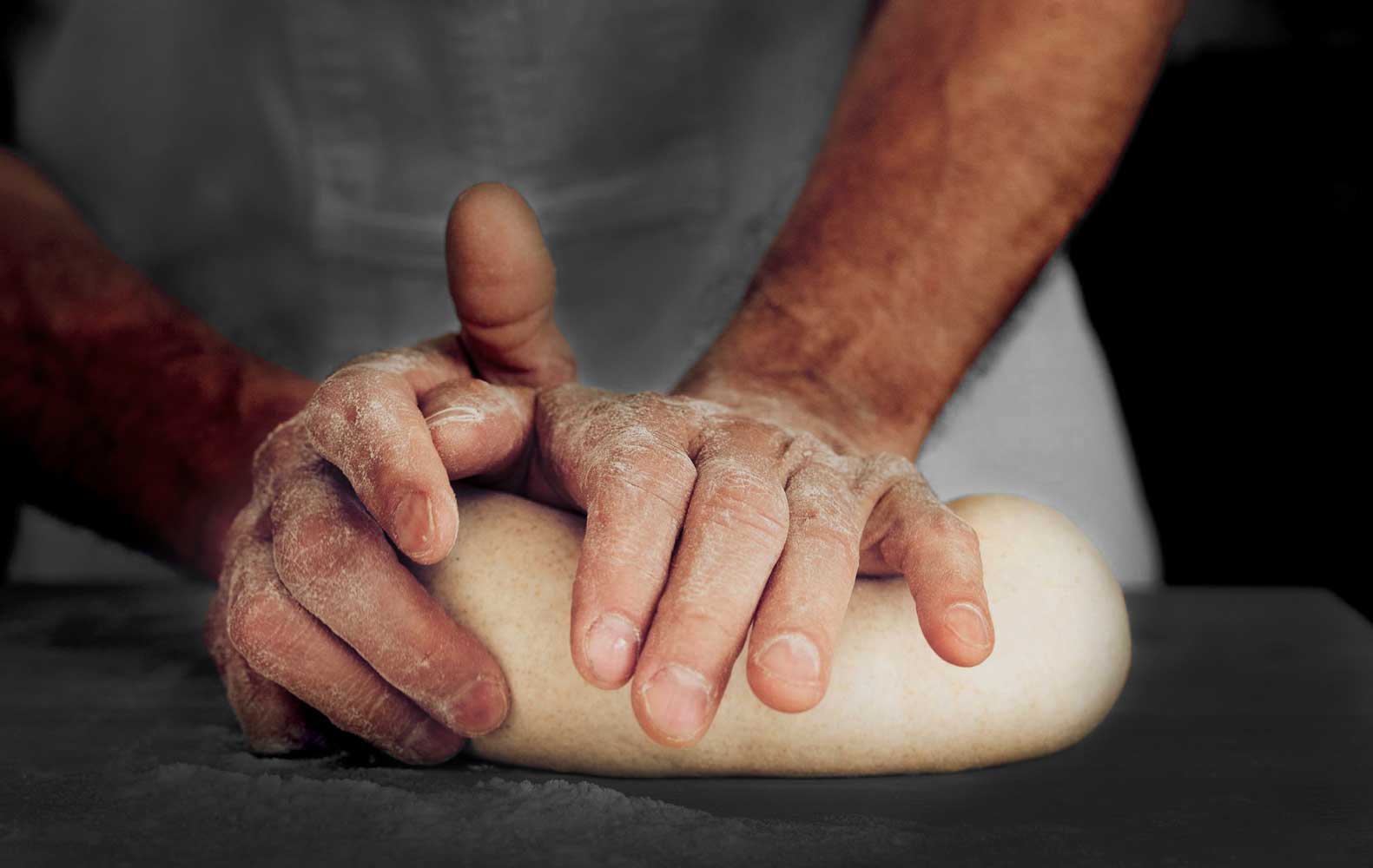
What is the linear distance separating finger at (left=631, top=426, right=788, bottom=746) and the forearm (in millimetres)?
679

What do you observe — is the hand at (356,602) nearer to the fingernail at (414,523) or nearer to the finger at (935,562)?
the fingernail at (414,523)

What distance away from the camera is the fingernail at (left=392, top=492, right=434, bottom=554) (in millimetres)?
609

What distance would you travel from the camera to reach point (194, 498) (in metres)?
1.19

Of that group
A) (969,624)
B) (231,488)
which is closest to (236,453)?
(231,488)

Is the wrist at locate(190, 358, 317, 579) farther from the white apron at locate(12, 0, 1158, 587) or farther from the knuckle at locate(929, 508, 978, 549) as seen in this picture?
the knuckle at locate(929, 508, 978, 549)

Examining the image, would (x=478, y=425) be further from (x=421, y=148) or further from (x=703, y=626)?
(x=421, y=148)

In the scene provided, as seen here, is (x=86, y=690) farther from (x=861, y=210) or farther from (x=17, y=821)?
(x=861, y=210)

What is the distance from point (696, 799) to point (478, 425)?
0.85 ft

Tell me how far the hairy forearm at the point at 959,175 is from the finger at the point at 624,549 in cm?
51

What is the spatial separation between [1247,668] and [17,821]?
90cm

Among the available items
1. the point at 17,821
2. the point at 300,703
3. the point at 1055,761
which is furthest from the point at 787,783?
the point at 17,821

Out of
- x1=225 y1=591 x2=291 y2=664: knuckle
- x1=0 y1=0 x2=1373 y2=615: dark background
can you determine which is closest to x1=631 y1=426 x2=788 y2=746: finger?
x1=225 y1=591 x2=291 y2=664: knuckle

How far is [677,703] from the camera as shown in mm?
549

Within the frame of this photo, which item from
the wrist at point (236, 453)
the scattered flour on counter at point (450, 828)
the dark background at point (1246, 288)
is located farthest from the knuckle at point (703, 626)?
the dark background at point (1246, 288)
